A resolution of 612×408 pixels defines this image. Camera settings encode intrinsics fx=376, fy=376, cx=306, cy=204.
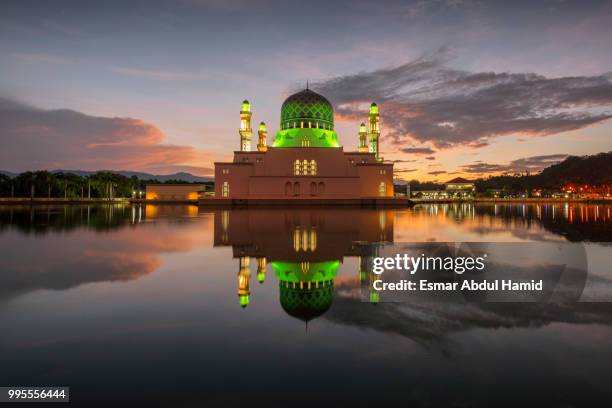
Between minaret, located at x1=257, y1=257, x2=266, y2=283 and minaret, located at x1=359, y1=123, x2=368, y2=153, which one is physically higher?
minaret, located at x1=359, y1=123, x2=368, y2=153

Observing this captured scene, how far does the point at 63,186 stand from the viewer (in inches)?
2036

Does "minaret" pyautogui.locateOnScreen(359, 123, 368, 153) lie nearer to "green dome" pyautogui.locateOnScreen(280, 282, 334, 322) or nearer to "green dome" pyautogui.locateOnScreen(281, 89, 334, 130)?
"green dome" pyautogui.locateOnScreen(281, 89, 334, 130)

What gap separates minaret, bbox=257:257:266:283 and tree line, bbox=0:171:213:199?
52641 millimetres

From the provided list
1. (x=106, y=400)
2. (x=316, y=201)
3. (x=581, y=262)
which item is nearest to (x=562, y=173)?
(x=316, y=201)

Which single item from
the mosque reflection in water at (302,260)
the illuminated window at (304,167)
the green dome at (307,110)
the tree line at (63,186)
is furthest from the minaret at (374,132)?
the tree line at (63,186)

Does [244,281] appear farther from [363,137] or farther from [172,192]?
[172,192]

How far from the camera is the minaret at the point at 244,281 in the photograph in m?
4.41

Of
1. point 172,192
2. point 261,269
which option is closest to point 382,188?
point 172,192

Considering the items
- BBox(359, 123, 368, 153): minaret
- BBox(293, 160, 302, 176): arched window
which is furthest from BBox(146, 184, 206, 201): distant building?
BBox(359, 123, 368, 153): minaret

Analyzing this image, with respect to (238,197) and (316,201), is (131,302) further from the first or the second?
(238,197)

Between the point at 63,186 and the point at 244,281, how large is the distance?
56715 mm

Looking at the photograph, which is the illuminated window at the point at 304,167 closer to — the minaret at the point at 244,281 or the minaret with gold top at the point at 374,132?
the minaret with gold top at the point at 374,132

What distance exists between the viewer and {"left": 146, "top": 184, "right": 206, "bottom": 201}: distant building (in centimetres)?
4928

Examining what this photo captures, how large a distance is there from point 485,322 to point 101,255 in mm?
7187
